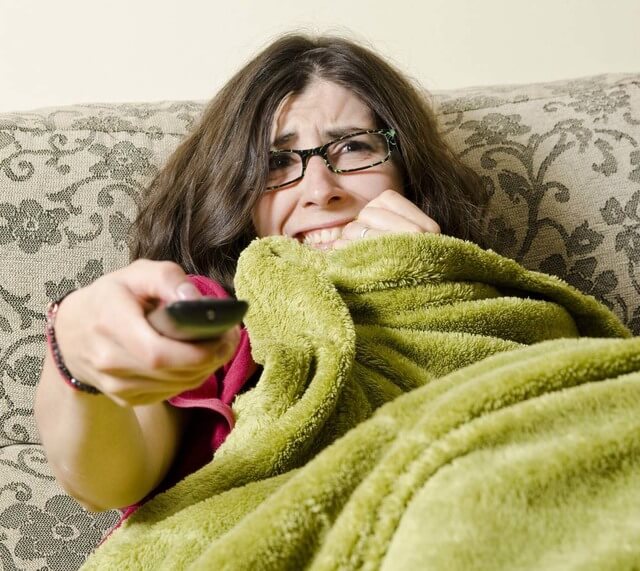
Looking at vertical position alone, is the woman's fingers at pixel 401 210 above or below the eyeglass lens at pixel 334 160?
below

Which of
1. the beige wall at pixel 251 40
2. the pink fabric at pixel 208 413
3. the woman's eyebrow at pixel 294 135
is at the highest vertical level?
the beige wall at pixel 251 40

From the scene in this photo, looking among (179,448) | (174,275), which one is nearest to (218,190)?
(179,448)

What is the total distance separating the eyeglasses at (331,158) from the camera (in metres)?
1.07

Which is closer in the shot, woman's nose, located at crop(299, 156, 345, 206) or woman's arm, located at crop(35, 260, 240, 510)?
woman's arm, located at crop(35, 260, 240, 510)

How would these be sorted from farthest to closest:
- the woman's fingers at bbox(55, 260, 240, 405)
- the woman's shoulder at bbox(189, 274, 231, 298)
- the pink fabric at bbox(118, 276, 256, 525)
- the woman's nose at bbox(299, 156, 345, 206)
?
the woman's nose at bbox(299, 156, 345, 206) < the woman's shoulder at bbox(189, 274, 231, 298) < the pink fabric at bbox(118, 276, 256, 525) < the woman's fingers at bbox(55, 260, 240, 405)

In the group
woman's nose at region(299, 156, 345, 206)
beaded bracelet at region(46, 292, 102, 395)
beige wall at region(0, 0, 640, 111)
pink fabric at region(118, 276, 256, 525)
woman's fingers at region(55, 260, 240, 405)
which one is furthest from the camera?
beige wall at region(0, 0, 640, 111)

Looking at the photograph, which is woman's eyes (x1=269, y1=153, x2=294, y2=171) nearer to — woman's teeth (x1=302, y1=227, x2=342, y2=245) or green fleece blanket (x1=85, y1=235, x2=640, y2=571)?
woman's teeth (x1=302, y1=227, x2=342, y2=245)

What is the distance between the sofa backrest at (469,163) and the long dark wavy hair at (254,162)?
5cm

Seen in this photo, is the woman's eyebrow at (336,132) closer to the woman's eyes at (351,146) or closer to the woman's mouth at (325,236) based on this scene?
the woman's eyes at (351,146)

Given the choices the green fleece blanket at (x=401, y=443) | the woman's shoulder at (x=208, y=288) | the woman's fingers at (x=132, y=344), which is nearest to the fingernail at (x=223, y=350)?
the woman's fingers at (x=132, y=344)

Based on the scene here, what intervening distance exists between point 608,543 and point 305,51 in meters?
0.91

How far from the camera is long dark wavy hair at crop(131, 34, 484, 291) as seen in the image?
42.6 inches

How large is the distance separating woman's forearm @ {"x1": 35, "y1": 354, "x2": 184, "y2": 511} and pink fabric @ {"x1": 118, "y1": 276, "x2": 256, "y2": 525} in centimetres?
4

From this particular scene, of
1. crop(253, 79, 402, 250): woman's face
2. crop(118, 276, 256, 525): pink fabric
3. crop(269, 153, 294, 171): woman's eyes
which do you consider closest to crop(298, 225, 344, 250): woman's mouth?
crop(253, 79, 402, 250): woman's face
